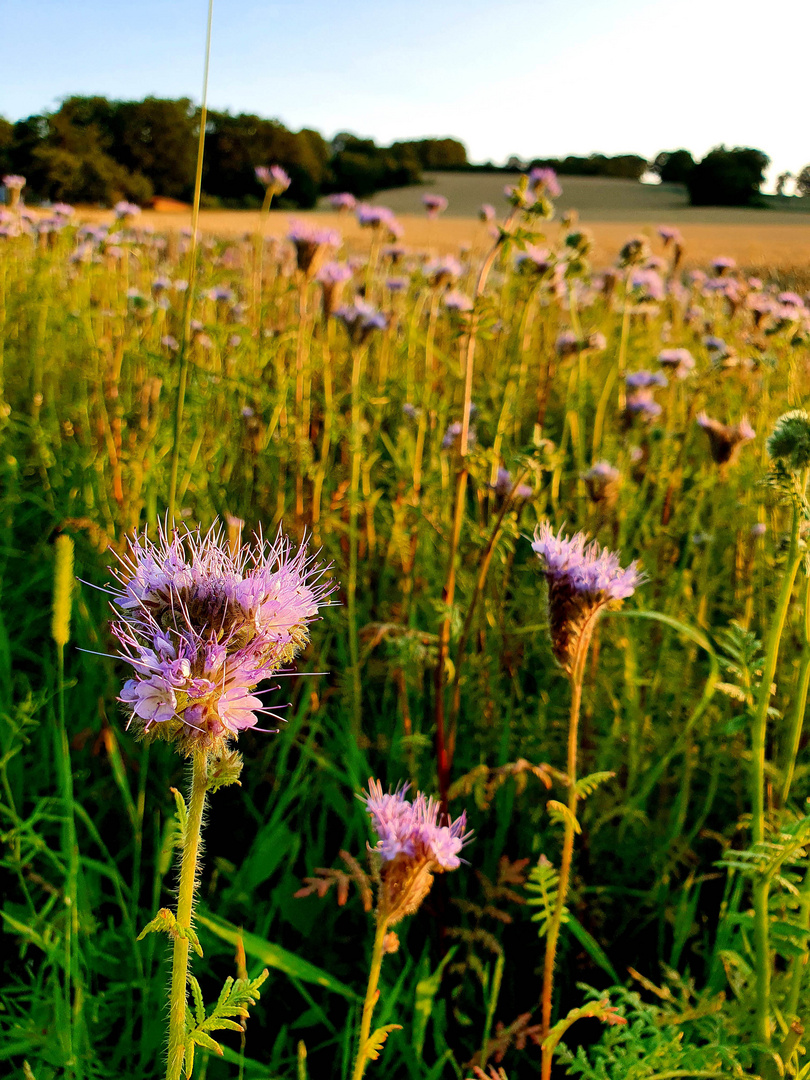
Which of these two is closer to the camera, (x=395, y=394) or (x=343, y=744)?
(x=343, y=744)

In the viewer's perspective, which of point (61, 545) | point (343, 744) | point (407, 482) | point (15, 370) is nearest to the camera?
point (61, 545)

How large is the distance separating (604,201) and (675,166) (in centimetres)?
1161

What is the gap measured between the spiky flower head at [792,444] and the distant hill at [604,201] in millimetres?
23613

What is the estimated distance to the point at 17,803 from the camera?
1.74 metres

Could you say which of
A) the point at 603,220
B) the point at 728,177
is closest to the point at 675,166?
the point at 728,177

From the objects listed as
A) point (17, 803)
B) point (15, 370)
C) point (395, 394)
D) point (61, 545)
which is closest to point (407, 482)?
point (395, 394)

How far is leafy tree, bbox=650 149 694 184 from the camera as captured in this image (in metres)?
46.2

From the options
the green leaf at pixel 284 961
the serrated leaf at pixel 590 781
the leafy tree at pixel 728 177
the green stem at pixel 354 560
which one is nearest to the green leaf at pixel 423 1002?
the green leaf at pixel 284 961

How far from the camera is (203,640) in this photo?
788 mm

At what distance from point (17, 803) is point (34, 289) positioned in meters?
2.82

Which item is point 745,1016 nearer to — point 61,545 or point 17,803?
point 61,545

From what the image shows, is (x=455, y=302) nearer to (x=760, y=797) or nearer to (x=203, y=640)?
(x=760, y=797)

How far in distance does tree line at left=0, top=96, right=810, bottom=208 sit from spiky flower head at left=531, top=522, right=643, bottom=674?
1.17 m

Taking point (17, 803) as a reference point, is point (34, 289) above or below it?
above
